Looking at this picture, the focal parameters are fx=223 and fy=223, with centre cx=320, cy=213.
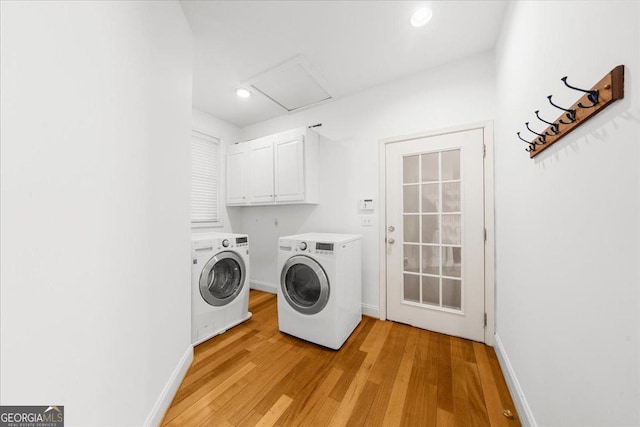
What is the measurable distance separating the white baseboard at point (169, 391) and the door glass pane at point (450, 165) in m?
2.55

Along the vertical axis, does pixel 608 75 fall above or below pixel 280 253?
above

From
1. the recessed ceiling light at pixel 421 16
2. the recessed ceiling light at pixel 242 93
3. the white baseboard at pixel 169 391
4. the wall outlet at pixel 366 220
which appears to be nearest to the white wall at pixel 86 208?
the white baseboard at pixel 169 391

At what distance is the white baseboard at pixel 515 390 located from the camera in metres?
1.09

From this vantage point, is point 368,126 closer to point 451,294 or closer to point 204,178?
point 451,294

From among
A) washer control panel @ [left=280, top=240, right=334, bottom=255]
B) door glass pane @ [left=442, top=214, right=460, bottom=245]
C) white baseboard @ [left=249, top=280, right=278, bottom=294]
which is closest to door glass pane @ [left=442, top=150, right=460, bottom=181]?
door glass pane @ [left=442, top=214, right=460, bottom=245]

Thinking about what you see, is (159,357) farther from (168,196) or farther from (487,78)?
(487,78)

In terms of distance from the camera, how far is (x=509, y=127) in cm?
149

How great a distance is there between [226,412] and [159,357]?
49 cm

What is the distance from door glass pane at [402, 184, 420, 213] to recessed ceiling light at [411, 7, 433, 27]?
4.19ft

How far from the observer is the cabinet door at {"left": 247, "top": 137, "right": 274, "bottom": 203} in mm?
2800

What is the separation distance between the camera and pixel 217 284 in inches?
87.4

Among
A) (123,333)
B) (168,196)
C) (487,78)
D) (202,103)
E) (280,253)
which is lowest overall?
(123,333)

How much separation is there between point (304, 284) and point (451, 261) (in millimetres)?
1376

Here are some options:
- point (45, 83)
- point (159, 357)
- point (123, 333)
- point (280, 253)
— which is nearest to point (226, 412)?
point (159, 357)
